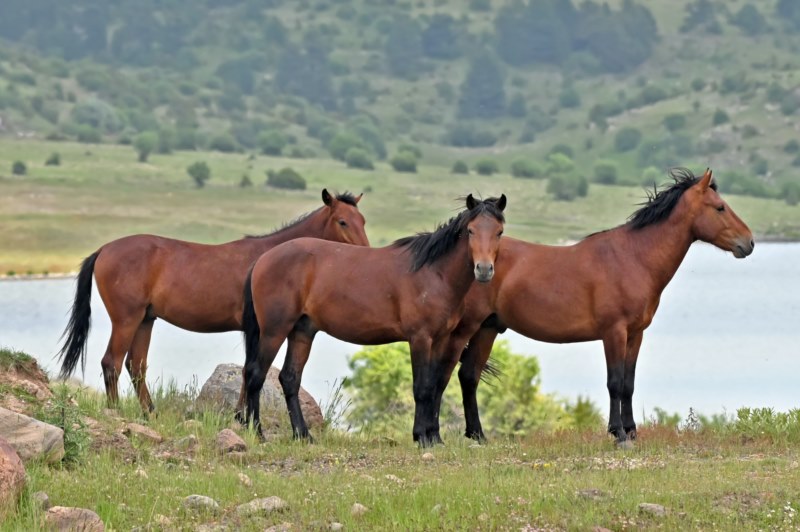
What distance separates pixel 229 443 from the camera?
492 inches

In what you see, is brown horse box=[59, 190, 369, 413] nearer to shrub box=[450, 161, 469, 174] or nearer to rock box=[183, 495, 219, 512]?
rock box=[183, 495, 219, 512]

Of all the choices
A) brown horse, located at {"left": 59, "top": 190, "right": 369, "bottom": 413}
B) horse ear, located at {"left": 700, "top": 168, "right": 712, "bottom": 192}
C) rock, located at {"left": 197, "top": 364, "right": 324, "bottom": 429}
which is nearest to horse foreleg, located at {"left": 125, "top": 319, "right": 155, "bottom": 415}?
brown horse, located at {"left": 59, "top": 190, "right": 369, "bottom": 413}

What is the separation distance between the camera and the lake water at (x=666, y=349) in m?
42.2

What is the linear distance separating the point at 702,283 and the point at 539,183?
5140 centimetres

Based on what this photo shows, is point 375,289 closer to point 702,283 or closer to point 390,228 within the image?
point 702,283

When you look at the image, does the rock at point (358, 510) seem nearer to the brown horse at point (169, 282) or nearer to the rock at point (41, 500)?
the rock at point (41, 500)

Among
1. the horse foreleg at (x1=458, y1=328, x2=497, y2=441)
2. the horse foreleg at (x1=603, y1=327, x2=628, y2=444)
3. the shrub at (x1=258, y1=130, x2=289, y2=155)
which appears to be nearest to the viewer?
the horse foreleg at (x1=603, y1=327, x2=628, y2=444)

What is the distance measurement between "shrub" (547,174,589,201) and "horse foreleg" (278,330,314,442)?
4049 inches

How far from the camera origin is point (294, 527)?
9.99 meters

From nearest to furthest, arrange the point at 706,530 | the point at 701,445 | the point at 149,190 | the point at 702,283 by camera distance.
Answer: the point at 706,530 < the point at 701,445 < the point at 702,283 < the point at 149,190

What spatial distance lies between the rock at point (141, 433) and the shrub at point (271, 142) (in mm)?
141095

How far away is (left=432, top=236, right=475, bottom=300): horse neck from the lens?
44.3 feet

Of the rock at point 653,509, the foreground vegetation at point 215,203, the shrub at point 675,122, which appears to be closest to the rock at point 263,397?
the rock at point 653,509

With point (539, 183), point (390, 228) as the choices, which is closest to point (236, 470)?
point (390, 228)
